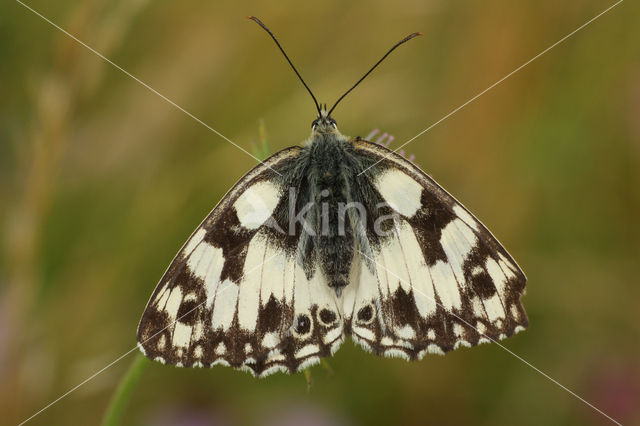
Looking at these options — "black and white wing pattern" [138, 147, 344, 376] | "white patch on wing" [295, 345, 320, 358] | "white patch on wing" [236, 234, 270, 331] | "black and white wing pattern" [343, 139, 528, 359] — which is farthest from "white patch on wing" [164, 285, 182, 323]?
"black and white wing pattern" [343, 139, 528, 359]

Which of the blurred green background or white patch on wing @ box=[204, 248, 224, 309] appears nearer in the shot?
white patch on wing @ box=[204, 248, 224, 309]

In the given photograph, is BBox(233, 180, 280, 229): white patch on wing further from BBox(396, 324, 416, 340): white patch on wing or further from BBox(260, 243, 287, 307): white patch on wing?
BBox(396, 324, 416, 340): white patch on wing

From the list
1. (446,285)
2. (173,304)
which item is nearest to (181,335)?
(173,304)

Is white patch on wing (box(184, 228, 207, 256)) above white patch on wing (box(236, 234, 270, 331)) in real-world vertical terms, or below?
above

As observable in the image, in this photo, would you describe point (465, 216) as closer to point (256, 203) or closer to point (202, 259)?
point (256, 203)

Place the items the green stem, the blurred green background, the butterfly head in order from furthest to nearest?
the blurred green background → the butterfly head → the green stem

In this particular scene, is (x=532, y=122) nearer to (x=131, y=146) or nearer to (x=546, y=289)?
(x=546, y=289)

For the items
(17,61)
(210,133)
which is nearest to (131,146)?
(210,133)
